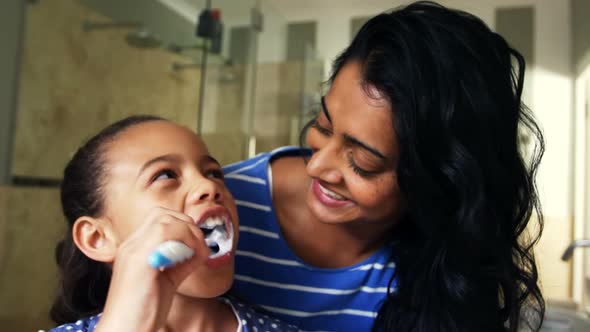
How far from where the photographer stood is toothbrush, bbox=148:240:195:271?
483mm

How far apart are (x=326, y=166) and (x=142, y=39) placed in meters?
1.35

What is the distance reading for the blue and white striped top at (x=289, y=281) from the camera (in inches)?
36.5

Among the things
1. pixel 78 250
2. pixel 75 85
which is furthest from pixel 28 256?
pixel 78 250

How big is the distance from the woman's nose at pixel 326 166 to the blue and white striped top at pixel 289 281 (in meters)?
0.17

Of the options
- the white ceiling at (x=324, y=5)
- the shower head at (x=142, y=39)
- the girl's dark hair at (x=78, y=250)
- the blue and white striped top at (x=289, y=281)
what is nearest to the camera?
the girl's dark hair at (x=78, y=250)

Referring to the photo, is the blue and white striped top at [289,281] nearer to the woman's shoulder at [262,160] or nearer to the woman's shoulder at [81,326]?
the woman's shoulder at [262,160]

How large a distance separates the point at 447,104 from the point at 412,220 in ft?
0.96

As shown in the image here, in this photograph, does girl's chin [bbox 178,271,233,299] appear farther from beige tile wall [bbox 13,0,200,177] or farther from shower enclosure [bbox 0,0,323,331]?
beige tile wall [bbox 13,0,200,177]

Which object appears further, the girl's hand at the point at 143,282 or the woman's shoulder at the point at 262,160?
the woman's shoulder at the point at 262,160

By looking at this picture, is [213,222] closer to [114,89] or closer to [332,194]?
[332,194]

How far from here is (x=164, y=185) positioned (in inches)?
27.3

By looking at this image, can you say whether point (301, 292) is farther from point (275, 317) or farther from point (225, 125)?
point (225, 125)

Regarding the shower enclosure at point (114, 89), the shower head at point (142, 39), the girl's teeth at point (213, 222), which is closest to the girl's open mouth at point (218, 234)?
the girl's teeth at point (213, 222)

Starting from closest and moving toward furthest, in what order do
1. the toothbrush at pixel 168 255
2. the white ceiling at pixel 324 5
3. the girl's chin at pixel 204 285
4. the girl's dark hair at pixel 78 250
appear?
the toothbrush at pixel 168 255 < the girl's chin at pixel 204 285 < the girl's dark hair at pixel 78 250 < the white ceiling at pixel 324 5
